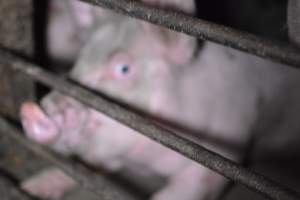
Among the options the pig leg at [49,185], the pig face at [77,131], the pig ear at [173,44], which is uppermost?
the pig ear at [173,44]

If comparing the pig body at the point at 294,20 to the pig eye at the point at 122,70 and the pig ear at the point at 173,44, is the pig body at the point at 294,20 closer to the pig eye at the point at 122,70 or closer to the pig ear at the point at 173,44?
the pig ear at the point at 173,44

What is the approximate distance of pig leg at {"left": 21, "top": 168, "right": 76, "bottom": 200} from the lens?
1.62 m

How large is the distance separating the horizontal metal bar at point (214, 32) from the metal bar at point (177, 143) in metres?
0.20

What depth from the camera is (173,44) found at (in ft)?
5.09

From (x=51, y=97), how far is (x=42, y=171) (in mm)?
385

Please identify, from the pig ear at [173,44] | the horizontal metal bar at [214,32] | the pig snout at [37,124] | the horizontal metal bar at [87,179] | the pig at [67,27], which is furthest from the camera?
the pig at [67,27]

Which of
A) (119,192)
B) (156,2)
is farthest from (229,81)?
(119,192)

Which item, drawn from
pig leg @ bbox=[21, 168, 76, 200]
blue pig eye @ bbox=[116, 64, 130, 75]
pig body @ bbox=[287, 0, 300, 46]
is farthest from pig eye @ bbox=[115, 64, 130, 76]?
pig body @ bbox=[287, 0, 300, 46]

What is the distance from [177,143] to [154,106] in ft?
2.07

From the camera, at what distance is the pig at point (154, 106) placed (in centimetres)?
150

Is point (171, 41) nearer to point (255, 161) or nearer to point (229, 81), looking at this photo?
point (229, 81)

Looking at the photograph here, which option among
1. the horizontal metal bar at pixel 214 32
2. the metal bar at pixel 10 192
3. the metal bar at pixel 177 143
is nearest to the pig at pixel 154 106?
the metal bar at pixel 10 192

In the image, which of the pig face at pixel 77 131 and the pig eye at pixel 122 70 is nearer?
the pig face at pixel 77 131

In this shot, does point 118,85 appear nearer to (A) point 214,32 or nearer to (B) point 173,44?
(B) point 173,44
